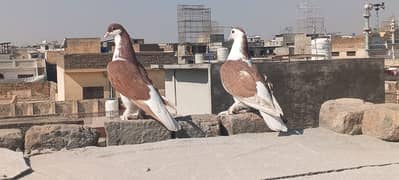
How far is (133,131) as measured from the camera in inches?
263

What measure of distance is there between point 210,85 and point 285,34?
146ft

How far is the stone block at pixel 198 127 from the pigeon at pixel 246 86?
1.12 feet

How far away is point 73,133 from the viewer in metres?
6.43

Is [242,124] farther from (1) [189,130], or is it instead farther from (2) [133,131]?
(2) [133,131]

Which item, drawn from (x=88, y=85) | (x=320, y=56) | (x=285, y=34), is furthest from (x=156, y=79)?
(x=285, y=34)

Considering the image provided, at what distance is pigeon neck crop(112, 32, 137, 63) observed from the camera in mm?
6805

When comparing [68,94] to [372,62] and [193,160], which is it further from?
[193,160]

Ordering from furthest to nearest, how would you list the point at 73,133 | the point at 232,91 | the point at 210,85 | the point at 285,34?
the point at 285,34 → the point at 210,85 → the point at 232,91 → the point at 73,133

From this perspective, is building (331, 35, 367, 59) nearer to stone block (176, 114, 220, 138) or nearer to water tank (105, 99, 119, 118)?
water tank (105, 99, 119, 118)

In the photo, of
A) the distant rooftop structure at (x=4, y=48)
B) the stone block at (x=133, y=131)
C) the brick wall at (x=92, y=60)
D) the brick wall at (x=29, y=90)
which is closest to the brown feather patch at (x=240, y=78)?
the stone block at (x=133, y=131)

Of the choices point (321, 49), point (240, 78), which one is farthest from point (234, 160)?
point (321, 49)

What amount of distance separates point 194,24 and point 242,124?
93.1ft

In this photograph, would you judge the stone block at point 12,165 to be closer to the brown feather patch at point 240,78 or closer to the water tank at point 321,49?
the brown feather patch at point 240,78

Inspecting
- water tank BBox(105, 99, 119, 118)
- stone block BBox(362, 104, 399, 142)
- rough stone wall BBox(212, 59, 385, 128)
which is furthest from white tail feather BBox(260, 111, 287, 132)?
rough stone wall BBox(212, 59, 385, 128)
